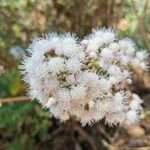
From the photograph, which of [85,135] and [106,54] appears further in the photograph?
[85,135]

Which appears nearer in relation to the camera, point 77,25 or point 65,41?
point 65,41

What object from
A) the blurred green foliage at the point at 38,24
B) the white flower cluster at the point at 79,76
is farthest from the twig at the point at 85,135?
the white flower cluster at the point at 79,76

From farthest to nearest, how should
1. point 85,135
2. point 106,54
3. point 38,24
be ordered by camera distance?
point 85,135, point 38,24, point 106,54

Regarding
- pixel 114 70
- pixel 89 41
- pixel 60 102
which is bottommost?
pixel 60 102

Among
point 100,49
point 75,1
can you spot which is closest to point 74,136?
point 75,1

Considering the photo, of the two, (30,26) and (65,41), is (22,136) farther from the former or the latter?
(65,41)

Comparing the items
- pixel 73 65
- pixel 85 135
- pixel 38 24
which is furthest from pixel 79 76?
pixel 85 135

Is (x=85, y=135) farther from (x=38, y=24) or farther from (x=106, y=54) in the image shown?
(x=106, y=54)
